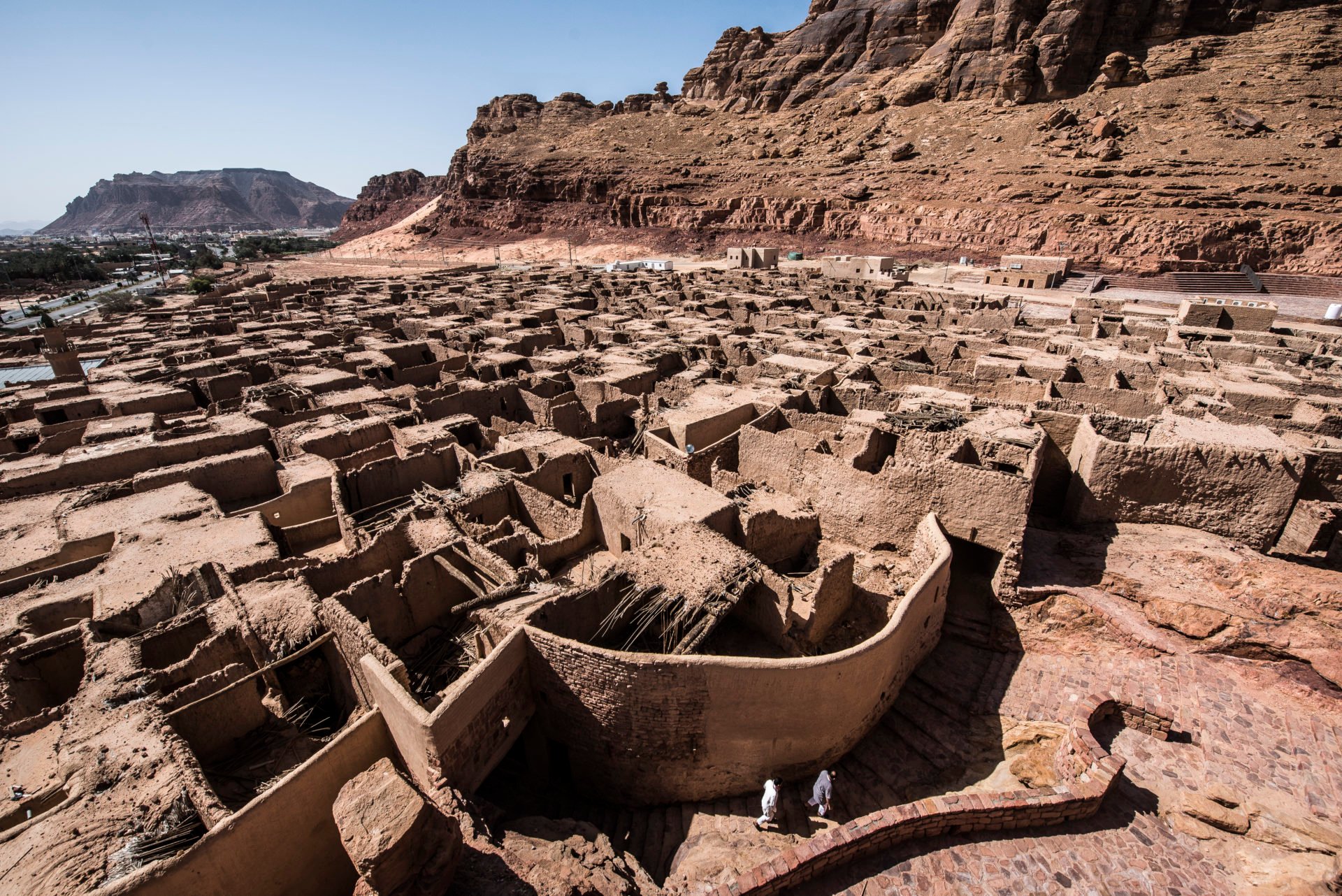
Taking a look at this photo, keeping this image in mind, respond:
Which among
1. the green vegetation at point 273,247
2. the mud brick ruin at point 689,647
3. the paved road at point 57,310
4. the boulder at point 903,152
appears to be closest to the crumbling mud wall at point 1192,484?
the mud brick ruin at point 689,647

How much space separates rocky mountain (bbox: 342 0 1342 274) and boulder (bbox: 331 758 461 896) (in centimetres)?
5627

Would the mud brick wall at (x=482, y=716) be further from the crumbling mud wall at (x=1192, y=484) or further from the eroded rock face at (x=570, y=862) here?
the crumbling mud wall at (x=1192, y=484)

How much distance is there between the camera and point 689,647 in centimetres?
863

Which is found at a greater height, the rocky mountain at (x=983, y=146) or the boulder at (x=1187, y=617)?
the rocky mountain at (x=983, y=146)

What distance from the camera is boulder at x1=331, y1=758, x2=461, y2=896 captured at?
5.32m

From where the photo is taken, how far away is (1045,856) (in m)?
6.84

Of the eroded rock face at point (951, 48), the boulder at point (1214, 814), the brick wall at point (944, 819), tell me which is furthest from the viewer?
the eroded rock face at point (951, 48)

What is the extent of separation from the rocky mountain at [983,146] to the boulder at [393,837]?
5627cm

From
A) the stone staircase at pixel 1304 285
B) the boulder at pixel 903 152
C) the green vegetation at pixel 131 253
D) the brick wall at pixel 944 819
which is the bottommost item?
the brick wall at pixel 944 819

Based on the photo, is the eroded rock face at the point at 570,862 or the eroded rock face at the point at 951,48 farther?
the eroded rock face at the point at 951,48

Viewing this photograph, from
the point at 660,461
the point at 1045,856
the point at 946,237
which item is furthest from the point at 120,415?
the point at 946,237

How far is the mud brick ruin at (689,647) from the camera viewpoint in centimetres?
663

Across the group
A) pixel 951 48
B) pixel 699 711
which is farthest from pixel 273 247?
pixel 699 711

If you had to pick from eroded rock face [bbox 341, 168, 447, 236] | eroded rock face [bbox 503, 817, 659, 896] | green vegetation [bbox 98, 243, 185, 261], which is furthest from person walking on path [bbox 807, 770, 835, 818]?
eroded rock face [bbox 341, 168, 447, 236]
